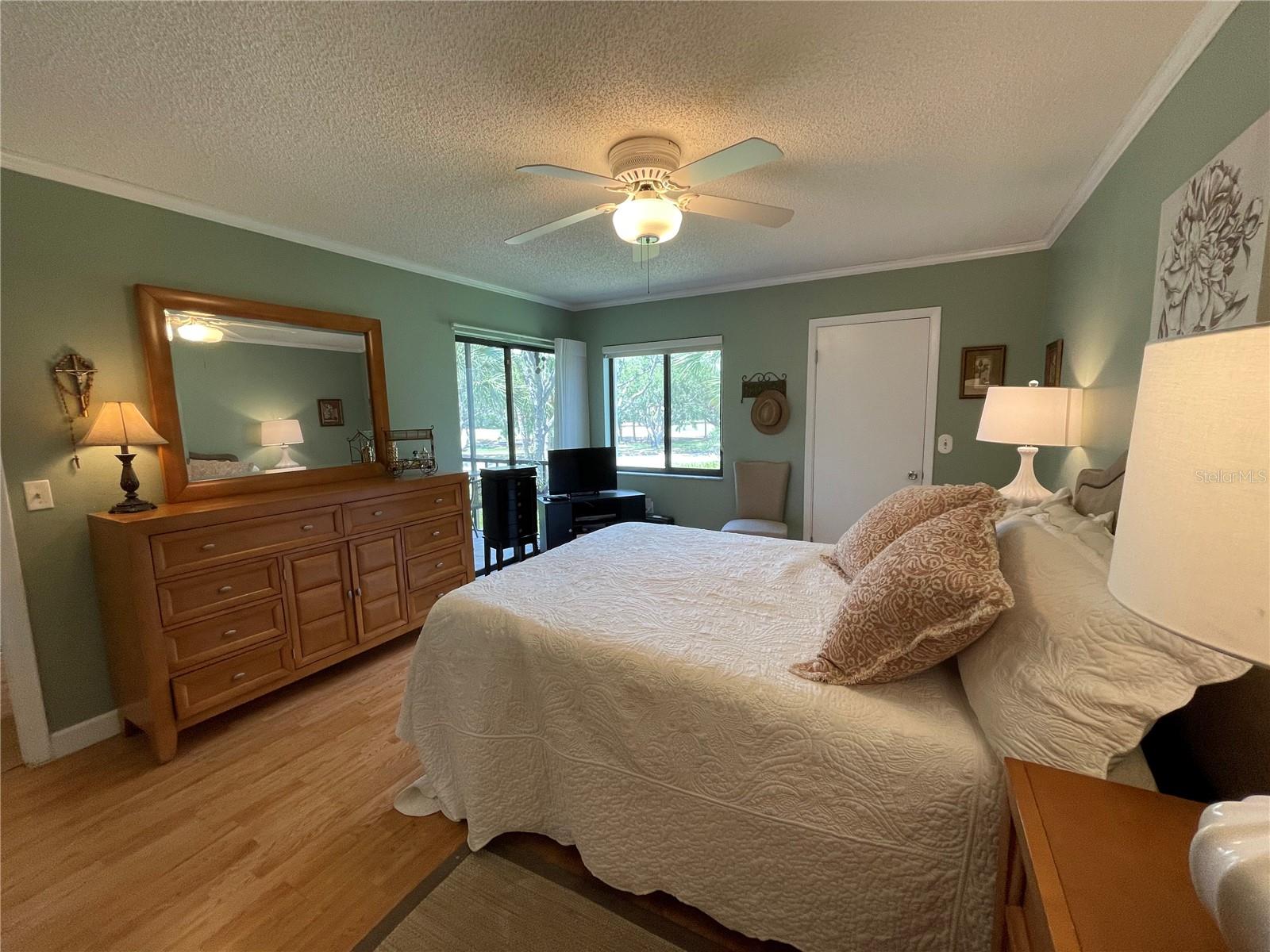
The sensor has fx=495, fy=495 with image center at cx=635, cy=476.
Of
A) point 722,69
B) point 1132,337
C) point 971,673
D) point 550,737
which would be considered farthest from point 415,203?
Answer: point 1132,337

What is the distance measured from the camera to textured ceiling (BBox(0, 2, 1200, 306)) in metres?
1.29

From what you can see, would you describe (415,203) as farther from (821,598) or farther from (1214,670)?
(1214,670)

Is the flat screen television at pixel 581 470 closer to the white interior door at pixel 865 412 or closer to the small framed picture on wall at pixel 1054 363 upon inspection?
the white interior door at pixel 865 412

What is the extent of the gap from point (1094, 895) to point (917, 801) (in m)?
0.41

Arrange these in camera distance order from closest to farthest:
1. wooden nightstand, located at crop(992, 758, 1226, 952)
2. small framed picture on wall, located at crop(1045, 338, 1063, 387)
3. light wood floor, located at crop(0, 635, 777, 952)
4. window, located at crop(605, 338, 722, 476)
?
wooden nightstand, located at crop(992, 758, 1226, 952), light wood floor, located at crop(0, 635, 777, 952), small framed picture on wall, located at crop(1045, 338, 1063, 387), window, located at crop(605, 338, 722, 476)

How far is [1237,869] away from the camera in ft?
1.60

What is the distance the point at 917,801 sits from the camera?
1.03 meters

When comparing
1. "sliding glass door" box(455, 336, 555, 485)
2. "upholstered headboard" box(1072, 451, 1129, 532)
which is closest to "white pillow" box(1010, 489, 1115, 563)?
"upholstered headboard" box(1072, 451, 1129, 532)

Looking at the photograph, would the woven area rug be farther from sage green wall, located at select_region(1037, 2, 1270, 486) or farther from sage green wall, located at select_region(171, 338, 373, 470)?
sage green wall, located at select_region(171, 338, 373, 470)

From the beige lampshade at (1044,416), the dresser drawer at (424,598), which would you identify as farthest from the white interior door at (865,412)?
the dresser drawer at (424,598)

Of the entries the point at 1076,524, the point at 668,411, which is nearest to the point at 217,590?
the point at 1076,524

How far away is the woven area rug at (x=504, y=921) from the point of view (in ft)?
4.41

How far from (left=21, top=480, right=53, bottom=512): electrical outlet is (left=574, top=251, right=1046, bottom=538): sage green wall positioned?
3.67m

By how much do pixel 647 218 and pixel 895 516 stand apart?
1406 mm
